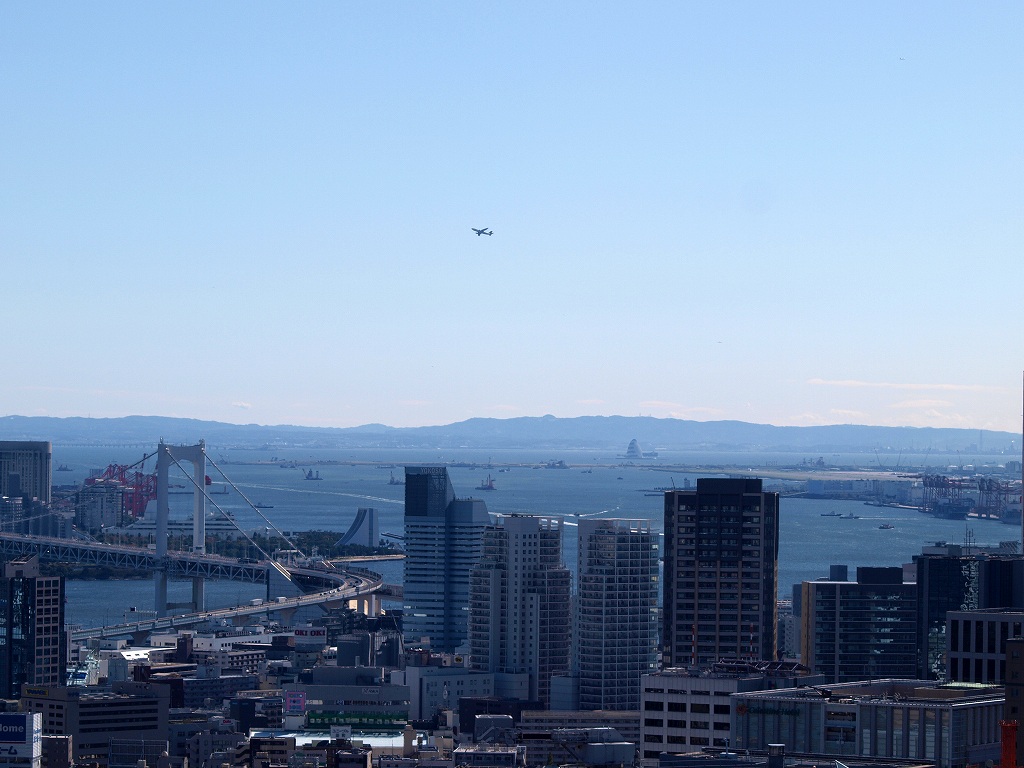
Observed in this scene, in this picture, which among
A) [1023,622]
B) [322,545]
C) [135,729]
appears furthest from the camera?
[322,545]

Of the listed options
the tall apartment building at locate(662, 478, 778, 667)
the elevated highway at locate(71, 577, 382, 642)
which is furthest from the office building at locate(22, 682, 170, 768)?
the elevated highway at locate(71, 577, 382, 642)

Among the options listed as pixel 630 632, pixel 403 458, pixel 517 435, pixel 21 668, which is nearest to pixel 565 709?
pixel 630 632

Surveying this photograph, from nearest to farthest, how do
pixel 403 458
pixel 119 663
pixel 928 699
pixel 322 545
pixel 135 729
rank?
1. pixel 928 699
2. pixel 135 729
3. pixel 119 663
4. pixel 322 545
5. pixel 403 458

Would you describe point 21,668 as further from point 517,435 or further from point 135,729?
point 517,435

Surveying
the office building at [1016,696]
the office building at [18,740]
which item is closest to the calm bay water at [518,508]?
the office building at [18,740]

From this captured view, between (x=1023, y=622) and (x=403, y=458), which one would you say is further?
(x=403, y=458)

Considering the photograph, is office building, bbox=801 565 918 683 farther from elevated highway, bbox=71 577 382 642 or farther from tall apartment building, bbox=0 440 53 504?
tall apartment building, bbox=0 440 53 504
